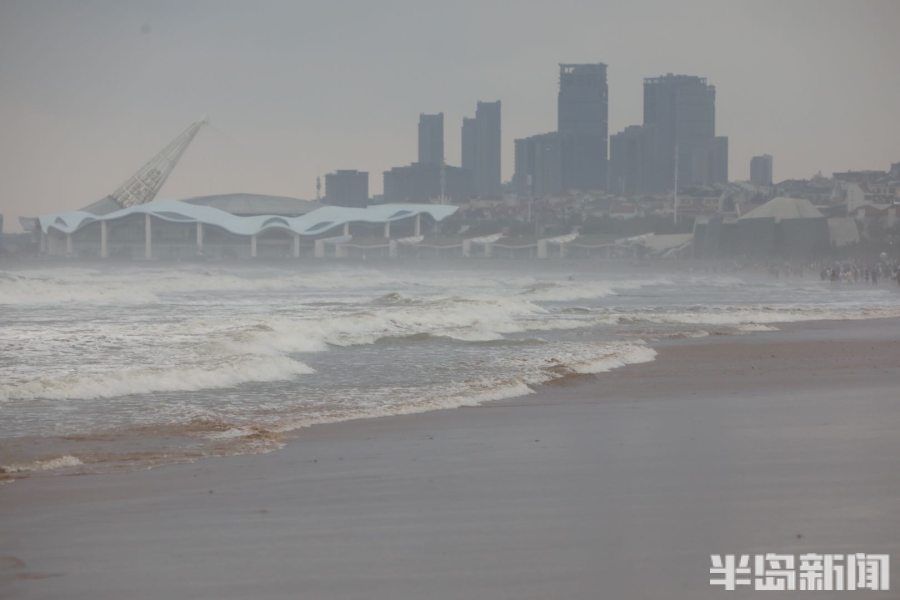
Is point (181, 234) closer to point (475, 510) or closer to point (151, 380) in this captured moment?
point (151, 380)

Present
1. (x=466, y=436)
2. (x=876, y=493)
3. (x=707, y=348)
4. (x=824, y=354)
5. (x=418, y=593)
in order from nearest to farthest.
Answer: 1. (x=418, y=593)
2. (x=876, y=493)
3. (x=466, y=436)
4. (x=824, y=354)
5. (x=707, y=348)

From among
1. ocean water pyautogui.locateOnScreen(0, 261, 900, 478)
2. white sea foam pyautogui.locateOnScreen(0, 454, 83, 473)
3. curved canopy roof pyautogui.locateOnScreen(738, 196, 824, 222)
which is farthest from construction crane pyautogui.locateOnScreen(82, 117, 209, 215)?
white sea foam pyautogui.locateOnScreen(0, 454, 83, 473)

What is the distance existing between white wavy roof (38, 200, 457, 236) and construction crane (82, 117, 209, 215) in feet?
34.4

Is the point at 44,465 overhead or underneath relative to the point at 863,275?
overhead

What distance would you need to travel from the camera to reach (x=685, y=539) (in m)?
4.40

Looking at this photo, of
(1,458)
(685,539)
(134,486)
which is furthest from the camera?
(1,458)

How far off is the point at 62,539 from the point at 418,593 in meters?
1.54

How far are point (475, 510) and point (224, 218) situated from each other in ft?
404

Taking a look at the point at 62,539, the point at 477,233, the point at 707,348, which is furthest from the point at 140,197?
the point at 62,539

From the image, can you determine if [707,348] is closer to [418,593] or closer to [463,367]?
[463,367]

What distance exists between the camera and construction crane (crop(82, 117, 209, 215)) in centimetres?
14162

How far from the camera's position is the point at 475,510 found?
16.5 feet

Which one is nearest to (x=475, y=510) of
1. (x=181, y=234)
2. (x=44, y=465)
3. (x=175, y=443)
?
(x=44, y=465)

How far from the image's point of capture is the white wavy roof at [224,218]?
409ft
